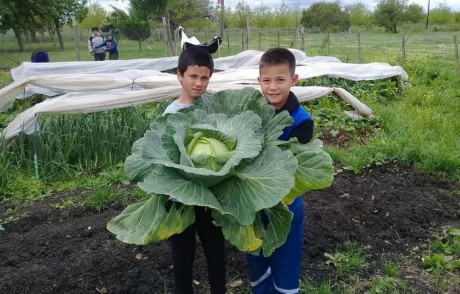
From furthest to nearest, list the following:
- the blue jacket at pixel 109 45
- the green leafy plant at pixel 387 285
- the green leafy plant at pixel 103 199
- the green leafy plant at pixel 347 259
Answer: the blue jacket at pixel 109 45 → the green leafy plant at pixel 103 199 → the green leafy plant at pixel 347 259 → the green leafy plant at pixel 387 285

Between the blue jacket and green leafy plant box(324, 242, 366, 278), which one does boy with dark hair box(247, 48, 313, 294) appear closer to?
green leafy plant box(324, 242, 366, 278)

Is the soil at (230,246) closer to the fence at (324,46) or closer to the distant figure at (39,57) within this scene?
the distant figure at (39,57)

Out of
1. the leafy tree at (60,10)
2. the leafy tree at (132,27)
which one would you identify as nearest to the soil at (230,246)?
the leafy tree at (60,10)

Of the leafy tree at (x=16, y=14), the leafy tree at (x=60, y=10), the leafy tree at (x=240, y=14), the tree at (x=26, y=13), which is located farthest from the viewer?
the leafy tree at (x=240, y=14)

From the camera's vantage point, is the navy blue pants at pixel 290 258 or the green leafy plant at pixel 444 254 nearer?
the navy blue pants at pixel 290 258

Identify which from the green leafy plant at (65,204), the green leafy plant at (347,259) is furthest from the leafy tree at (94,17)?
the green leafy plant at (347,259)

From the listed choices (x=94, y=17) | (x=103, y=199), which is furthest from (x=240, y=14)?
(x=103, y=199)

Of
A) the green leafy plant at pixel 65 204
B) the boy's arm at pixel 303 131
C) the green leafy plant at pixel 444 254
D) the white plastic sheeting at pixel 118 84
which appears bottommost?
the green leafy plant at pixel 444 254

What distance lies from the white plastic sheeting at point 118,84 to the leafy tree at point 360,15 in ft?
160

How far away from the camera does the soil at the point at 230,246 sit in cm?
255

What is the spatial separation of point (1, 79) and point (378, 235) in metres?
11.7

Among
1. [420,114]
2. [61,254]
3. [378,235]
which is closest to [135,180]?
[61,254]

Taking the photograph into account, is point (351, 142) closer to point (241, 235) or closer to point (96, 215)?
point (96, 215)

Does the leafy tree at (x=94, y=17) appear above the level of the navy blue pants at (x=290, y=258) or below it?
above
